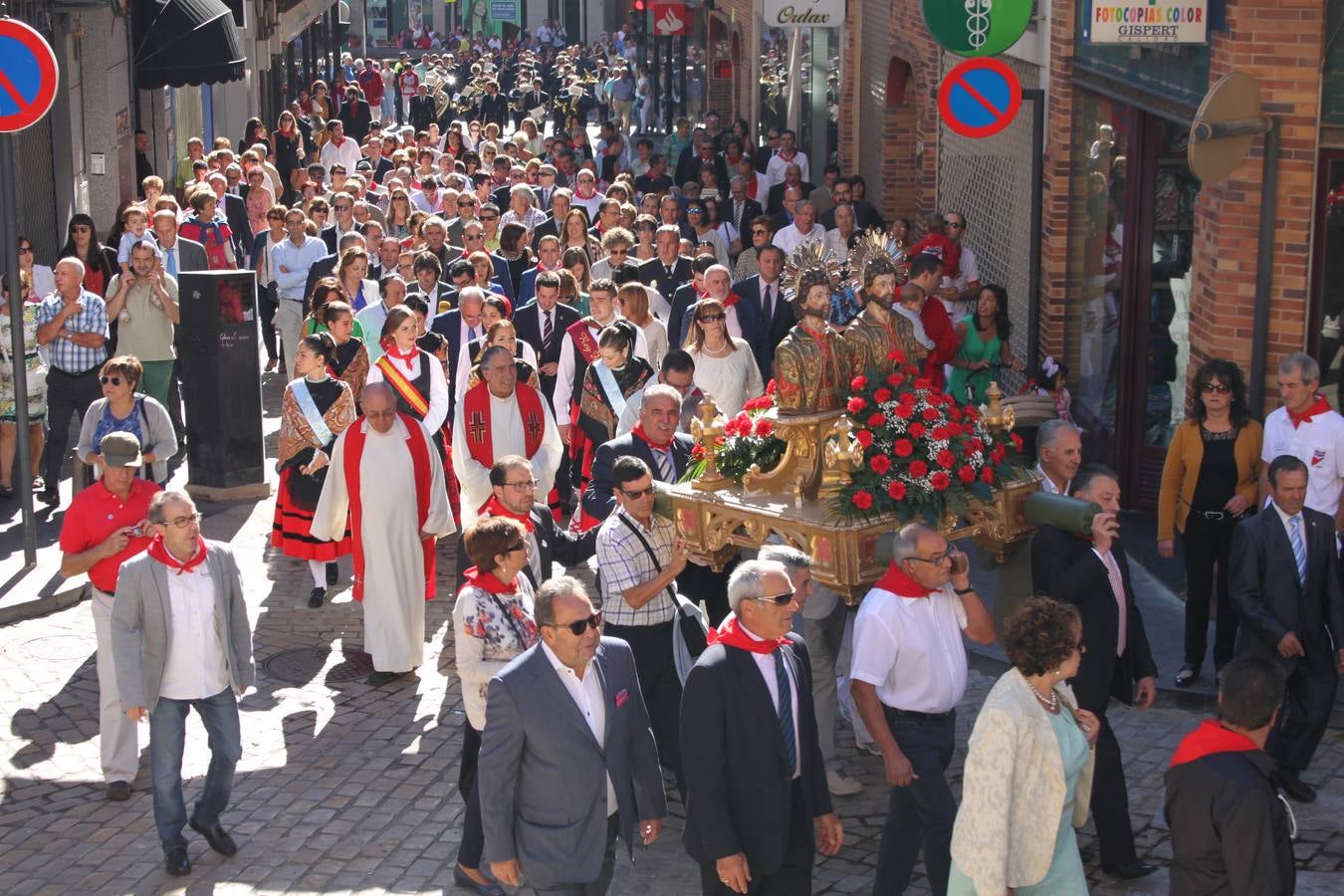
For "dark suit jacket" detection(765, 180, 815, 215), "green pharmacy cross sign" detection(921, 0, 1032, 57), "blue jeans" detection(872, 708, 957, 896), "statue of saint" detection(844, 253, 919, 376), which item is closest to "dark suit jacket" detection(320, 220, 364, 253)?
"dark suit jacket" detection(765, 180, 815, 215)

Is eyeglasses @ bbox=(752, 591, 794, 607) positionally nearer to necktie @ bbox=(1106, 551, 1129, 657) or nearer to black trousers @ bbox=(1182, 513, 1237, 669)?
necktie @ bbox=(1106, 551, 1129, 657)

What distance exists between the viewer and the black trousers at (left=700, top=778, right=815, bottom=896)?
22.4ft

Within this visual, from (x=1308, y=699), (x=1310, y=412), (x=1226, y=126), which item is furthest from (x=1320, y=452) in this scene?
(x=1226, y=126)

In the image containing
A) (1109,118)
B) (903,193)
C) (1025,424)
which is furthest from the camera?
(903,193)

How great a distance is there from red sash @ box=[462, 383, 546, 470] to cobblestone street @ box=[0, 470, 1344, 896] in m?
1.06

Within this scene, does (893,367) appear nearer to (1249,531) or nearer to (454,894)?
(1249,531)

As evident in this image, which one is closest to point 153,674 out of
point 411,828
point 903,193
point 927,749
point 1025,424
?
point 411,828

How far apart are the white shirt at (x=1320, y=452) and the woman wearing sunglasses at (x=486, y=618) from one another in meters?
3.95

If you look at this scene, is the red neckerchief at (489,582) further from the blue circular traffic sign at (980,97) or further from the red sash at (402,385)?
the blue circular traffic sign at (980,97)

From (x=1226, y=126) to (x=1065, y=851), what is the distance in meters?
5.27

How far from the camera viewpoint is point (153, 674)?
816 centimetres

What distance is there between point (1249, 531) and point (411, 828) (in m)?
3.85

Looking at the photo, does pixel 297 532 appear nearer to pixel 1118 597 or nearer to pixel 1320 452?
pixel 1118 597

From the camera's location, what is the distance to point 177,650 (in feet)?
26.9
